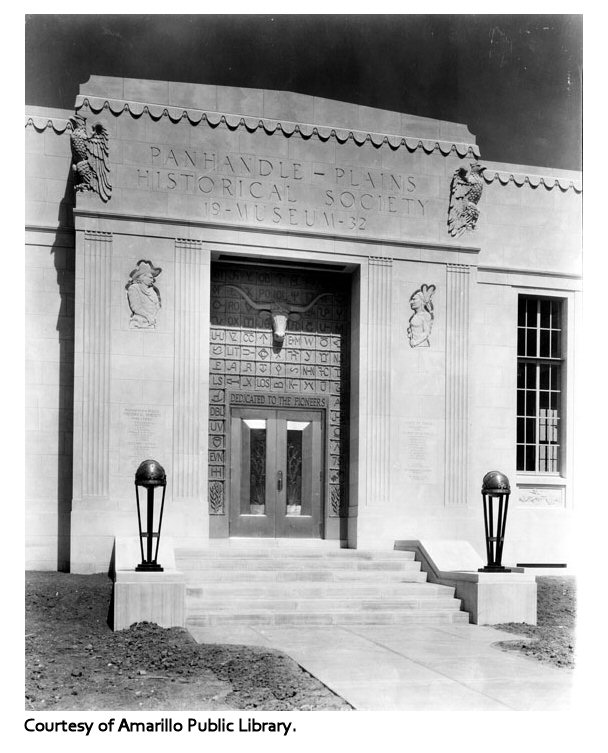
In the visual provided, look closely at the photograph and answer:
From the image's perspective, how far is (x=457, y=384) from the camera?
1698cm

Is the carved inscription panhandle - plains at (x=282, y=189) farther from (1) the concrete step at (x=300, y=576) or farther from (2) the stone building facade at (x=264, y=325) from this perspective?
(1) the concrete step at (x=300, y=576)

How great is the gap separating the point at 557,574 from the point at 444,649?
7311 mm

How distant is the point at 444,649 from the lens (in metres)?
10.5

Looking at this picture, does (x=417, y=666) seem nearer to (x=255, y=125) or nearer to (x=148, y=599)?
(x=148, y=599)

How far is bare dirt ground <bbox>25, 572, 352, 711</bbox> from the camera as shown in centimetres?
795

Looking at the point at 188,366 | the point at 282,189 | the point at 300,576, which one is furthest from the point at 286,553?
the point at 282,189

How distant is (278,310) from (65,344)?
13.1 ft

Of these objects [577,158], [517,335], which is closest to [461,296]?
[517,335]

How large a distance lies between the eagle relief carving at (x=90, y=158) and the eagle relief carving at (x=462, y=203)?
21.2 ft

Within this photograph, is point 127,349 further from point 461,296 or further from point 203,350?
point 461,296

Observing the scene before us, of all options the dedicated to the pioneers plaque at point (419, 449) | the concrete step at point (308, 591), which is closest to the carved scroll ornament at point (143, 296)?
the concrete step at point (308, 591)

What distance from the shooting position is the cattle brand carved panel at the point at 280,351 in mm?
16859

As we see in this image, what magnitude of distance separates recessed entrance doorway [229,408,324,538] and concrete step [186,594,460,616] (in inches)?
156

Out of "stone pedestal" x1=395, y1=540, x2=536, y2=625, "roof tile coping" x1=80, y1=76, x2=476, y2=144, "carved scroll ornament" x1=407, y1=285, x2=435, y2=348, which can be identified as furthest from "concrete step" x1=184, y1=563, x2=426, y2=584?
"roof tile coping" x1=80, y1=76, x2=476, y2=144
